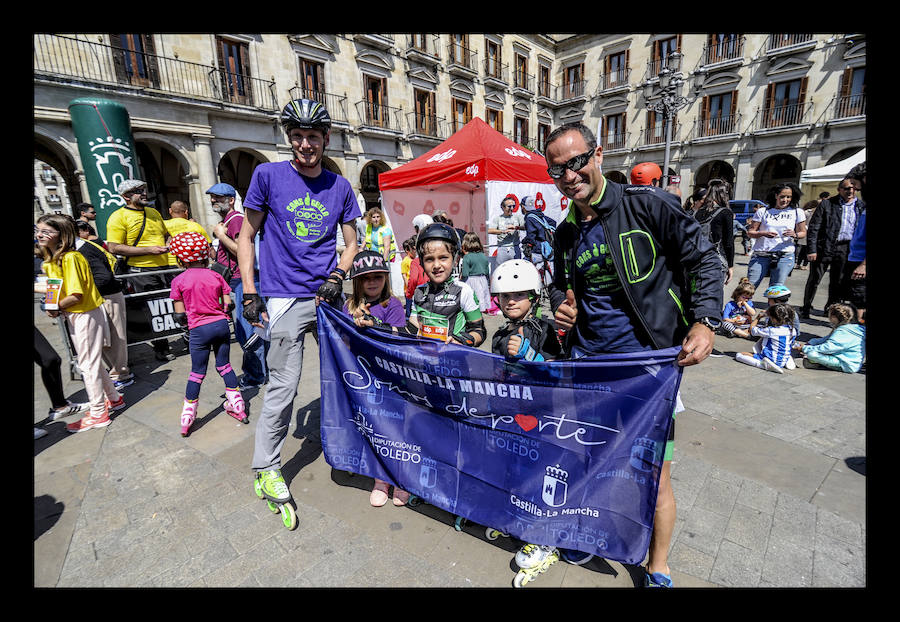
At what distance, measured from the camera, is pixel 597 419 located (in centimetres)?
198

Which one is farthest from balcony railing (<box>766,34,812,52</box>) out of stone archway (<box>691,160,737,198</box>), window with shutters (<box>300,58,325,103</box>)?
window with shutters (<box>300,58,325,103</box>)

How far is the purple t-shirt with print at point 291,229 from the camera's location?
8.85 feet

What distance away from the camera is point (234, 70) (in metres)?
16.5

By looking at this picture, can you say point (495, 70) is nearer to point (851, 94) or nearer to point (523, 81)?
point (523, 81)

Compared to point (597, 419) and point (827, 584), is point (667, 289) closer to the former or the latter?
point (597, 419)

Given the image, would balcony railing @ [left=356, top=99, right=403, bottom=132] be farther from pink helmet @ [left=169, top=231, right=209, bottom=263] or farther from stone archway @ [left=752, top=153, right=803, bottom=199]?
stone archway @ [left=752, top=153, right=803, bottom=199]

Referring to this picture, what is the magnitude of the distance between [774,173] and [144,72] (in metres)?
32.6

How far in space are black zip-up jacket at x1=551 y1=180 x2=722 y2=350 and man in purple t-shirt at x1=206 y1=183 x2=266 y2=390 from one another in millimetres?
4000

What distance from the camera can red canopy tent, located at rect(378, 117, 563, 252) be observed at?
29.6 ft

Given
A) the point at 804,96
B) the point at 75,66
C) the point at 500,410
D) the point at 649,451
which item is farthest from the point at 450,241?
the point at 804,96

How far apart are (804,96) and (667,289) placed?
28407 millimetres

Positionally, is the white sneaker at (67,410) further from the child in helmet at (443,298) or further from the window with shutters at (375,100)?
the window with shutters at (375,100)

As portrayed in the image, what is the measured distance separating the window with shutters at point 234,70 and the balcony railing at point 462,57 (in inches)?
448

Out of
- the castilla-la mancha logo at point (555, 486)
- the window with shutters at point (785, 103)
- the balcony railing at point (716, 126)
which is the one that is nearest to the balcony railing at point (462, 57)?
the balcony railing at point (716, 126)
